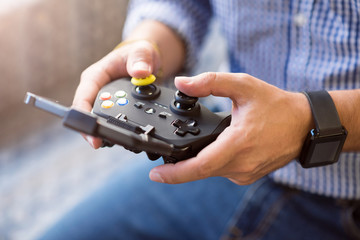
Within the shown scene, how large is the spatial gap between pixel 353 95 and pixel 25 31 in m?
0.95

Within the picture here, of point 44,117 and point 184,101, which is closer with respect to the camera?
point 184,101

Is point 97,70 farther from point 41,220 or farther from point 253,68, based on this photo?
point 41,220

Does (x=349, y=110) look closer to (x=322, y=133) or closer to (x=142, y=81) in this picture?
(x=322, y=133)

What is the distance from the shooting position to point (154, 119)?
0.45 metres

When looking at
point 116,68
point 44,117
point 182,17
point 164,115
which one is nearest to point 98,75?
point 116,68

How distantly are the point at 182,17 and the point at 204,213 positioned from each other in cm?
35

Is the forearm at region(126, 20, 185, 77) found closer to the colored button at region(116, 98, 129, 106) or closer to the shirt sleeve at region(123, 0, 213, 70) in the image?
the shirt sleeve at region(123, 0, 213, 70)

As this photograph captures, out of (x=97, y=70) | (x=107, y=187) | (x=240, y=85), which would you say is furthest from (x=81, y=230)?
(x=240, y=85)

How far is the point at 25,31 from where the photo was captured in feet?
3.80

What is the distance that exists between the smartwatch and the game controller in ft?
0.34

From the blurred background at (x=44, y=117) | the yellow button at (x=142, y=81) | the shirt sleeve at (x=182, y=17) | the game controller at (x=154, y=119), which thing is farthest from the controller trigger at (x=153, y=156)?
the blurred background at (x=44, y=117)

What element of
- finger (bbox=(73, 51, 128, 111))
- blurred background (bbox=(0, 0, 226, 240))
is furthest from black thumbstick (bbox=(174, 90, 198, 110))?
blurred background (bbox=(0, 0, 226, 240))

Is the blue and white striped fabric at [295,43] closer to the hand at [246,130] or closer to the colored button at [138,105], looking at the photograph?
the hand at [246,130]

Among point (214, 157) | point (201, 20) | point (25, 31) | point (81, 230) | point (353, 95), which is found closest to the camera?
point (214, 157)
